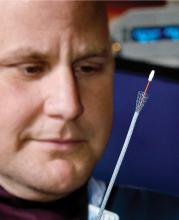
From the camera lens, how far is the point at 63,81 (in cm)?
43

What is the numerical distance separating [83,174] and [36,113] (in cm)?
9

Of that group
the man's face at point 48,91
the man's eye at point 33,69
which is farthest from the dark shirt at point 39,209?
the man's eye at point 33,69

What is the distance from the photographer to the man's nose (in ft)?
1.38

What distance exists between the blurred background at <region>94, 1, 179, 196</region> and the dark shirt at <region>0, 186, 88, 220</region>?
14 centimetres

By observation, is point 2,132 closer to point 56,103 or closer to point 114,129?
point 56,103

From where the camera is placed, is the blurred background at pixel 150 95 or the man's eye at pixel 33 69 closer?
the man's eye at pixel 33 69

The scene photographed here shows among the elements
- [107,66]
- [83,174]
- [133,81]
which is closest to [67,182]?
[83,174]

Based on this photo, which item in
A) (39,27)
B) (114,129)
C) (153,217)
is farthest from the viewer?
(114,129)

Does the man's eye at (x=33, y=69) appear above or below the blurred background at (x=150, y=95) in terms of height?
above

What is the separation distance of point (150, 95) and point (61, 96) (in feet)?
0.73

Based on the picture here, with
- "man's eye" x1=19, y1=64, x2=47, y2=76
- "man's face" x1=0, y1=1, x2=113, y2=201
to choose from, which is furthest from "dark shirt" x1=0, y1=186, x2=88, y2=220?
"man's eye" x1=19, y1=64, x2=47, y2=76

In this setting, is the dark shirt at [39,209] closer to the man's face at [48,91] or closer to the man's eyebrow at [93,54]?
the man's face at [48,91]

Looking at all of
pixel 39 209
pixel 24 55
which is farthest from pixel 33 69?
pixel 39 209

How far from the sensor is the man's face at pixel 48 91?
417mm
